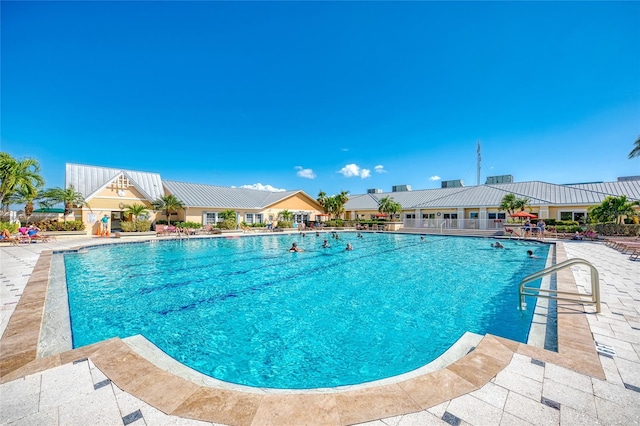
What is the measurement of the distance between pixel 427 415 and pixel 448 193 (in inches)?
1496

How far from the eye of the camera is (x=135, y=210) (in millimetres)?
24438

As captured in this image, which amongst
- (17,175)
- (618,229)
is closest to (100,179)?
(17,175)

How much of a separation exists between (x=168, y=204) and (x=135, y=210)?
2.81 metres

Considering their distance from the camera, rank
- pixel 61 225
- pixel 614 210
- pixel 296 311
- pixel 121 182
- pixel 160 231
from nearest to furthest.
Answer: pixel 296 311
pixel 614 210
pixel 61 225
pixel 160 231
pixel 121 182

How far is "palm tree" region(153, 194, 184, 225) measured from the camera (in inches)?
1030

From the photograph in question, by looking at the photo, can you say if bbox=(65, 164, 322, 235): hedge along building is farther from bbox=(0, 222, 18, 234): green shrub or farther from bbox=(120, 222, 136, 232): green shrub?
bbox=(0, 222, 18, 234): green shrub

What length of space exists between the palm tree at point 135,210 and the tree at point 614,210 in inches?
1571

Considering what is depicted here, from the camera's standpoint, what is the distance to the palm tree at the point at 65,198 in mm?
22156

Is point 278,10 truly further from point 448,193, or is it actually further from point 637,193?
point 637,193

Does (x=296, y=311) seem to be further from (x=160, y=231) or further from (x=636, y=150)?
(x=636, y=150)

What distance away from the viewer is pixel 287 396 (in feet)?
9.02

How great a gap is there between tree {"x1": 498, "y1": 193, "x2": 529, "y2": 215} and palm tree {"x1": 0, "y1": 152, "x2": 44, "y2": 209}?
4098cm

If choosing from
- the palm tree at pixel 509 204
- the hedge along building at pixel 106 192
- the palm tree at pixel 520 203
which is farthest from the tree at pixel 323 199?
the palm tree at pixel 520 203

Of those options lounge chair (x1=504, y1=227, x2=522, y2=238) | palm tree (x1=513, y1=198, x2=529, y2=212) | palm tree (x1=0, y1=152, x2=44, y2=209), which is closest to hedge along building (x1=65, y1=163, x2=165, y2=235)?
palm tree (x1=0, y1=152, x2=44, y2=209)
